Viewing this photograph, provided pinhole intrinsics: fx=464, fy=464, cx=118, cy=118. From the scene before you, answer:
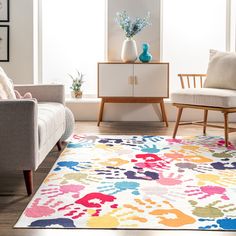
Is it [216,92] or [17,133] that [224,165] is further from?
[17,133]

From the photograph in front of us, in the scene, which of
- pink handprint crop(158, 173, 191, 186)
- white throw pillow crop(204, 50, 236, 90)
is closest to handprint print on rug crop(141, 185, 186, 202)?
pink handprint crop(158, 173, 191, 186)

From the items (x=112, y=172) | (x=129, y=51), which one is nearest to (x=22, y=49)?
(x=129, y=51)

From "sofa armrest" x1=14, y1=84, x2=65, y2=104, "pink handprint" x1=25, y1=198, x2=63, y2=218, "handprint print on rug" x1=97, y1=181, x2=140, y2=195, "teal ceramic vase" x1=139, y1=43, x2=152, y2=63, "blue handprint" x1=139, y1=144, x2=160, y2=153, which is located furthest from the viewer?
"teal ceramic vase" x1=139, y1=43, x2=152, y2=63

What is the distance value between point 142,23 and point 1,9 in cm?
177

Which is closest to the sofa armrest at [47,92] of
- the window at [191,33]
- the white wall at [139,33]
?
the white wall at [139,33]

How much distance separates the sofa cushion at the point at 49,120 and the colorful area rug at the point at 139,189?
266 millimetres

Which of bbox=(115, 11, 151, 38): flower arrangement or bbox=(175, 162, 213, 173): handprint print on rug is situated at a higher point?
bbox=(115, 11, 151, 38): flower arrangement

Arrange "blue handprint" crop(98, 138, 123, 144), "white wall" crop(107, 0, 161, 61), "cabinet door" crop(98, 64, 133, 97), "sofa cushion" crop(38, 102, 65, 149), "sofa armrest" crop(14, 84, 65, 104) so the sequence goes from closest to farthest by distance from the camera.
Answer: "sofa cushion" crop(38, 102, 65, 149) < "sofa armrest" crop(14, 84, 65, 104) < "blue handprint" crop(98, 138, 123, 144) < "cabinet door" crop(98, 64, 133, 97) < "white wall" crop(107, 0, 161, 61)

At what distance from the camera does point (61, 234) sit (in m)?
2.04

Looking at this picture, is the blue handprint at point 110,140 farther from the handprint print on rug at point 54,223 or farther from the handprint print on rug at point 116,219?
the handprint print on rug at point 54,223

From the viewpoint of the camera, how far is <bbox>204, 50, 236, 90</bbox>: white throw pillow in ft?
15.1

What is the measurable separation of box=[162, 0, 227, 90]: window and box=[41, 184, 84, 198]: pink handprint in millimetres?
3711

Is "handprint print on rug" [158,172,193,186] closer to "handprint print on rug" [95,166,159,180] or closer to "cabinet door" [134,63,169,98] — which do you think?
"handprint print on rug" [95,166,159,180]

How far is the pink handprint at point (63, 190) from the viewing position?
2652mm
